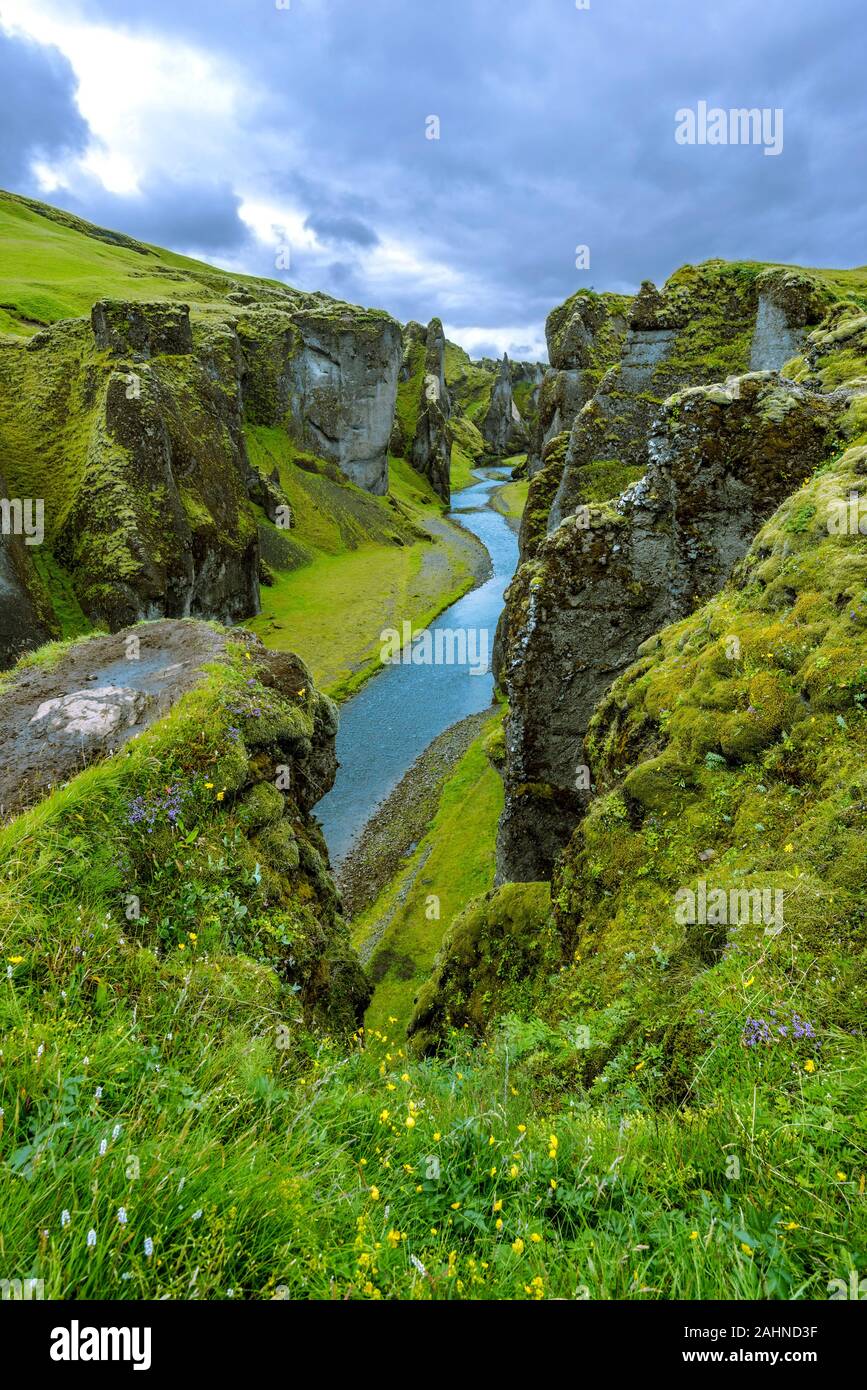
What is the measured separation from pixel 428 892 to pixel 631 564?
19.5 m

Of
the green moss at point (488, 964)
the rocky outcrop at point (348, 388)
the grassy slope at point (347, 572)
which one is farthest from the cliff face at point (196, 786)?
the rocky outcrop at point (348, 388)

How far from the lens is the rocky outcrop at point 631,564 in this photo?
16.7 m

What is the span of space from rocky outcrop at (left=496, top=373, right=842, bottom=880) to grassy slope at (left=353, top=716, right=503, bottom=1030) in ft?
23.6

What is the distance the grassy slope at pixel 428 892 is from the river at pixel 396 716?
203 inches

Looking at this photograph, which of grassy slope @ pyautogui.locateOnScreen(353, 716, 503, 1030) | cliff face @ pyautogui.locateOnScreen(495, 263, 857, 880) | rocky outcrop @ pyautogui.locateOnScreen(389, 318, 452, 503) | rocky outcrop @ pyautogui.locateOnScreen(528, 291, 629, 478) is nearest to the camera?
cliff face @ pyautogui.locateOnScreen(495, 263, 857, 880)

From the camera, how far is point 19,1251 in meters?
3.13

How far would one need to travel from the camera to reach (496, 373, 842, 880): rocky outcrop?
658 inches

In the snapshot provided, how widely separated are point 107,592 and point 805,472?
167ft

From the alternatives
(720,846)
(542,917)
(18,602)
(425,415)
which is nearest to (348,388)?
(425,415)

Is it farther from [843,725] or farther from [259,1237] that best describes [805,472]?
[259,1237]

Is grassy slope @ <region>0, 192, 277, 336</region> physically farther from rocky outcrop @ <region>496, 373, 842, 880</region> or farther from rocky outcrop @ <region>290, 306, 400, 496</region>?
rocky outcrop @ <region>496, 373, 842, 880</region>

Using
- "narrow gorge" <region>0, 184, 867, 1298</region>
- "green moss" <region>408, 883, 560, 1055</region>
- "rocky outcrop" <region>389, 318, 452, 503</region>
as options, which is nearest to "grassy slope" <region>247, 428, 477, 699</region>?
"rocky outcrop" <region>389, 318, 452, 503</region>

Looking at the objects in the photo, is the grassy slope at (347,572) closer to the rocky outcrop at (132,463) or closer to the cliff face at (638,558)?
the rocky outcrop at (132,463)

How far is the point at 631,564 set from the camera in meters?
19.9
